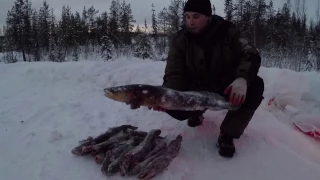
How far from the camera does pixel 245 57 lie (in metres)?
2.69

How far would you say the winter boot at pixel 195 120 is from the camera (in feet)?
10.4

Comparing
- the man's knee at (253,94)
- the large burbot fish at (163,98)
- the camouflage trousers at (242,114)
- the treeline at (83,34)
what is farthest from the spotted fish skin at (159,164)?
the treeline at (83,34)

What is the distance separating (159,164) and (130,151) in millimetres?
259

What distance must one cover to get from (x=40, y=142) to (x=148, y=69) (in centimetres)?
307

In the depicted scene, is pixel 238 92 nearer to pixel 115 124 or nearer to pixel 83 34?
pixel 115 124

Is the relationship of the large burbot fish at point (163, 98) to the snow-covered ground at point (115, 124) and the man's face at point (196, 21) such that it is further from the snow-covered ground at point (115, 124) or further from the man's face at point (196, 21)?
the man's face at point (196, 21)

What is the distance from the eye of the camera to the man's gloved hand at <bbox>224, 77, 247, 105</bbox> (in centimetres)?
242

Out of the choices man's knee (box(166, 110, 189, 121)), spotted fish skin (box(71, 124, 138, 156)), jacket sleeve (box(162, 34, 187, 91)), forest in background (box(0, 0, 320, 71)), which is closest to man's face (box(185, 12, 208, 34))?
jacket sleeve (box(162, 34, 187, 91))

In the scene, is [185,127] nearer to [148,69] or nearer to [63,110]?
[63,110]

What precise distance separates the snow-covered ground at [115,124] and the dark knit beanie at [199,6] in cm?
118

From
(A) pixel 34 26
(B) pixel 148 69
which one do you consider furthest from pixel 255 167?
(A) pixel 34 26

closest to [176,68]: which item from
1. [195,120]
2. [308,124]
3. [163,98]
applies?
[195,120]

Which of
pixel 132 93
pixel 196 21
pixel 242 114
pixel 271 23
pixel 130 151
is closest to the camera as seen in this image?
pixel 132 93

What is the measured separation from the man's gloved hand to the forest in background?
44.2ft
